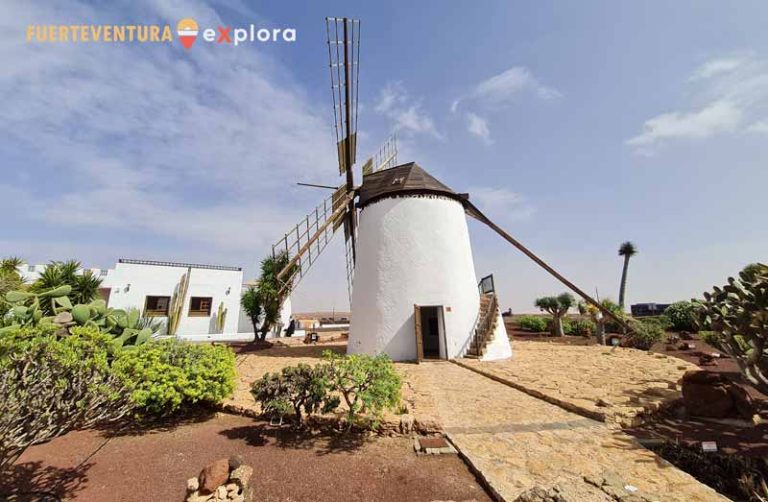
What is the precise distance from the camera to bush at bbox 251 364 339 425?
199 inches

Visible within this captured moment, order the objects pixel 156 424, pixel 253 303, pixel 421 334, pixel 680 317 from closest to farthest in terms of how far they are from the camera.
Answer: pixel 156 424
pixel 421 334
pixel 253 303
pixel 680 317

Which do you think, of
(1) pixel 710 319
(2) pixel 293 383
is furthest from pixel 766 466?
(2) pixel 293 383

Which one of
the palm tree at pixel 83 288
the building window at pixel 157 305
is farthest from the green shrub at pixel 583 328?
the building window at pixel 157 305

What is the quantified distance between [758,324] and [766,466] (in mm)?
2636

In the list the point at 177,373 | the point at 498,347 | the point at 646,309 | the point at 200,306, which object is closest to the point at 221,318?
the point at 200,306

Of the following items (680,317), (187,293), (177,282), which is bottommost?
(680,317)

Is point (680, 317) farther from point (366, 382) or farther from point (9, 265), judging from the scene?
point (9, 265)

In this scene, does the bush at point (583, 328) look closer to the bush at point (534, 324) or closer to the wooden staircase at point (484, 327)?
the bush at point (534, 324)

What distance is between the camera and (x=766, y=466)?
3758 mm

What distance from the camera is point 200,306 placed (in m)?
22.7

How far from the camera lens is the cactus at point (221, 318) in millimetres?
22953

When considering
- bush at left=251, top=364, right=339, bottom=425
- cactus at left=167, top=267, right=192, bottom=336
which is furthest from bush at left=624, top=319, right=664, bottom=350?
cactus at left=167, top=267, right=192, bottom=336

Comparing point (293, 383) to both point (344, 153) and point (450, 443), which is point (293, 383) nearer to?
point (450, 443)

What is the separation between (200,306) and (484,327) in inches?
810
